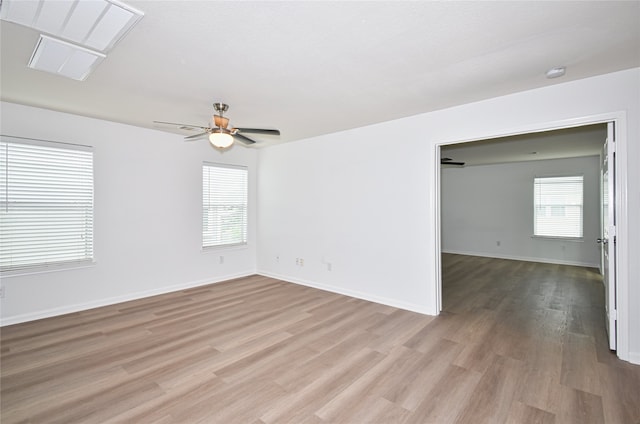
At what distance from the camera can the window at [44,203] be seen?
140 inches

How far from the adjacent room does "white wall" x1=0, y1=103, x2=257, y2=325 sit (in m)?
0.03

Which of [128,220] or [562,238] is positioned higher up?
[128,220]

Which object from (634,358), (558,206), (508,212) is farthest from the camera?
(508,212)

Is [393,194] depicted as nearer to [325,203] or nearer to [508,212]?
[325,203]

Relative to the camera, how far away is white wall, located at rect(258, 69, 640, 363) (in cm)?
270

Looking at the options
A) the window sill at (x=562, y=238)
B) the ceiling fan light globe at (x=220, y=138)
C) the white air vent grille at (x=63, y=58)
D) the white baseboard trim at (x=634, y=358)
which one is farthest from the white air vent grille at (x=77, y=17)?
the window sill at (x=562, y=238)

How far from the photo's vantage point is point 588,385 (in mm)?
2352

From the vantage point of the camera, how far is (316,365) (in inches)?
105

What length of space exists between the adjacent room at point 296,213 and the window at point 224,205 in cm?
4

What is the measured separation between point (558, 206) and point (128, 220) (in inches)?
370

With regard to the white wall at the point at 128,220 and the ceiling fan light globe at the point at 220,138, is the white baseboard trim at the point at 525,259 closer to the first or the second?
the white wall at the point at 128,220

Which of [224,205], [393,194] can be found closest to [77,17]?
[393,194]

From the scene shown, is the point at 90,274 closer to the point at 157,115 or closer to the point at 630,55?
the point at 157,115

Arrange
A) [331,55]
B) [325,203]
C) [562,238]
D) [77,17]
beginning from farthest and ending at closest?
[562,238]
[325,203]
[331,55]
[77,17]
